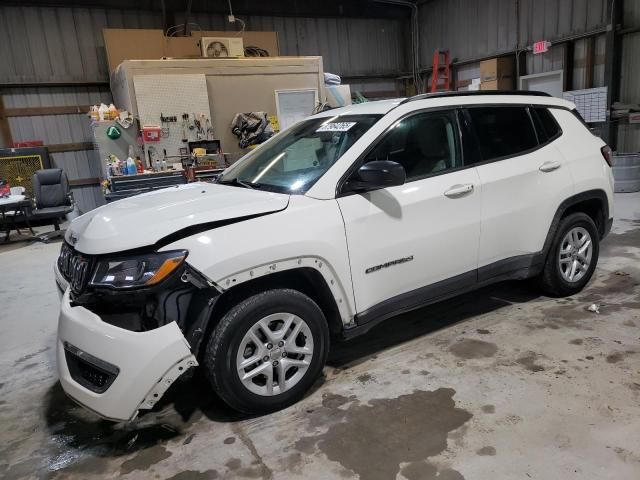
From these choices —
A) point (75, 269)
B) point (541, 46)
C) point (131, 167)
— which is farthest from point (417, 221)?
point (541, 46)

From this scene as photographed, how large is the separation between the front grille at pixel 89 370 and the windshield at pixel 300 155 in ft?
3.98

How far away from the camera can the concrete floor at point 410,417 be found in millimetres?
2066

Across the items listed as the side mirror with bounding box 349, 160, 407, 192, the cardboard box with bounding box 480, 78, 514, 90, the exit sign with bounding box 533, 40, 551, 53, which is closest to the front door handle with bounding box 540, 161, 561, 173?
the side mirror with bounding box 349, 160, 407, 192

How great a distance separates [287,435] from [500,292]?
237 centimetres

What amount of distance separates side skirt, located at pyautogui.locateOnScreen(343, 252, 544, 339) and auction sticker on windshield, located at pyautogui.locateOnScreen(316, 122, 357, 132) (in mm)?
1042

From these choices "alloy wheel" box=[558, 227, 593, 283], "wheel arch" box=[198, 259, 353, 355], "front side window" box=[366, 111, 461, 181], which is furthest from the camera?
"alloy wheel" box=[558, 227, 593, 283]

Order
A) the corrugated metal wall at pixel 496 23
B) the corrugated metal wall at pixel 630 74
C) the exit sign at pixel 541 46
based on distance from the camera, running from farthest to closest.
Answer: the exit sign at pixel 541 46
the corrugated metal wall at pixel 496 23
the corrugated metal wall at pixel 630 74

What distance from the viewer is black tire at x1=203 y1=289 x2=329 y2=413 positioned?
7.25 ft

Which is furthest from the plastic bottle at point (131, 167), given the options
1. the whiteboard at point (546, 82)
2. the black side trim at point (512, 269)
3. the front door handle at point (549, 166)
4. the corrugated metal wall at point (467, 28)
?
the corrugated metal wall at point (467, 28)

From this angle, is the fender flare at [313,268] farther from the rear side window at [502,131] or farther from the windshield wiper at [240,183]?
the rear side window at [502,131]

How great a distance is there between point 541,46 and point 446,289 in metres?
9.85

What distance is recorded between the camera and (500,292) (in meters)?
3.94

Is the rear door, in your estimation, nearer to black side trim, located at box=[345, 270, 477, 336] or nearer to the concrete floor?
black side trim, located at box=[345, 270, 477, 336]

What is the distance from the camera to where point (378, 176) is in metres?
2.45
